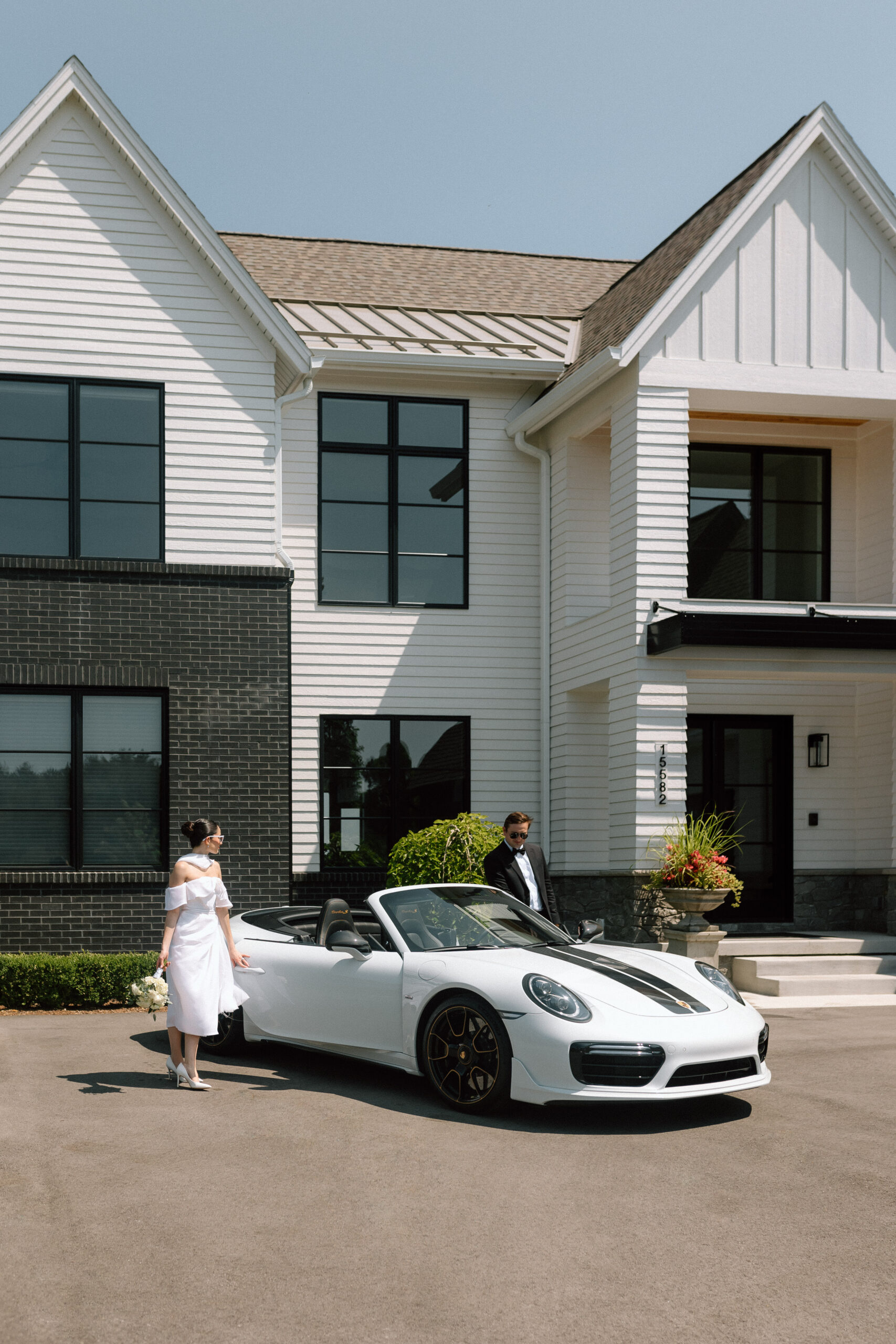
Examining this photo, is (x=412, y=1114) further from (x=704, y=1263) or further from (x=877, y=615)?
(x=877, y=615)

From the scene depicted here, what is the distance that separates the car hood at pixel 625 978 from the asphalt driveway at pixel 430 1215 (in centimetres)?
59

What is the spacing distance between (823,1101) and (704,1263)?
10.3 feet

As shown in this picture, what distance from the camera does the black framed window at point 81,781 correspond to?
44.6 feet

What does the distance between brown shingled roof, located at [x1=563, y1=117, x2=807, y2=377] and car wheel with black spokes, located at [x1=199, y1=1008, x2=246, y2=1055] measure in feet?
27.2

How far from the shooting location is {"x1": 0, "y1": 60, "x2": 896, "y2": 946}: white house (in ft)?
45.6

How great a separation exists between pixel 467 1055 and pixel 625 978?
0.99m

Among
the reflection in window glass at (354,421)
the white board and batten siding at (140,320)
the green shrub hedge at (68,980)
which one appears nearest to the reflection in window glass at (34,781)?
the green shrub hedge at (68,980)

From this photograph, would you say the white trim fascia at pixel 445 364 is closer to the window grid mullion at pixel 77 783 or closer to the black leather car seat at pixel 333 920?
the window grid mullion at pixel 77 783

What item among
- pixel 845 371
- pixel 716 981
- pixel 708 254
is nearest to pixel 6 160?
pixel 708 254

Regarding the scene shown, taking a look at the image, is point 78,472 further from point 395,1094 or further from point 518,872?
point 395,1094

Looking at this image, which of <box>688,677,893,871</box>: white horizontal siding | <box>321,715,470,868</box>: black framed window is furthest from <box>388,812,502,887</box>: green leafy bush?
<box>688,677,893,871</box>: white horizontal siding

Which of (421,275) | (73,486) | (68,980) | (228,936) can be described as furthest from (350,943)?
(421,275)

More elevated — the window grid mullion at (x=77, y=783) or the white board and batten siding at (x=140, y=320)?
the white board and batten siding at (x=140, y=320)

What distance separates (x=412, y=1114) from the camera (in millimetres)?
7234
